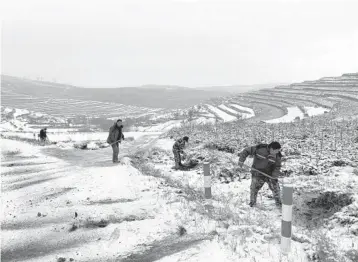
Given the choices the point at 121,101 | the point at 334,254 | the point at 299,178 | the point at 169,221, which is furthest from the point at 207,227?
the point at 121,101

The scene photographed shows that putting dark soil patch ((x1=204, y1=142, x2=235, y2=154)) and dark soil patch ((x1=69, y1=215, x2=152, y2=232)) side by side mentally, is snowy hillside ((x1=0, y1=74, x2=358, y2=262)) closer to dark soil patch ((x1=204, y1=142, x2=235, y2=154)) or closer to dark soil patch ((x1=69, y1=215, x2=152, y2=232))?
dark soil patch ((x1=69, y1=215, x2=152, y2=232))

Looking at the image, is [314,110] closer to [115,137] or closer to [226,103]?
[226,103]

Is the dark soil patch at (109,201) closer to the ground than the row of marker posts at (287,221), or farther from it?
closer to the ground

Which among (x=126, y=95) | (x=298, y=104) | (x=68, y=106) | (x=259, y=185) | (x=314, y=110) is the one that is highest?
(x=259, y=185)

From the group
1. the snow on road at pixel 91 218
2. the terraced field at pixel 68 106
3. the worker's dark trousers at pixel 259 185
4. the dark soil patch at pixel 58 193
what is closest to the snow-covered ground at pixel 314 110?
the worker's dark trousers at pixel 259 185

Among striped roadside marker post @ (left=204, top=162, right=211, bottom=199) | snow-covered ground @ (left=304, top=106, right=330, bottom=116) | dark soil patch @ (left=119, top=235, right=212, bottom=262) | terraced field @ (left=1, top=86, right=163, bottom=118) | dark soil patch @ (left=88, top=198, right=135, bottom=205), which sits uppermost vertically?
striped roadside marker post @ (left=204, top=162, right=211, bottom=199)

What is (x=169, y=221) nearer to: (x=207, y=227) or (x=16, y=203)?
(x=207, y=227)

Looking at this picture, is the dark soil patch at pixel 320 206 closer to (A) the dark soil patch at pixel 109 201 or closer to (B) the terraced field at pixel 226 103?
(A) the dark soil patch at pixel 109 201

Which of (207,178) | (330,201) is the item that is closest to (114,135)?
(207,178)

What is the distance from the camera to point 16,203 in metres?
7.31

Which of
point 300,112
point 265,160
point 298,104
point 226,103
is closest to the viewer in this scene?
point 265,160

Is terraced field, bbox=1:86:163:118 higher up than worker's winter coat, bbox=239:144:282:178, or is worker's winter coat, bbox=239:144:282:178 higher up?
worker's winter coat, bbox=239:144:282:178

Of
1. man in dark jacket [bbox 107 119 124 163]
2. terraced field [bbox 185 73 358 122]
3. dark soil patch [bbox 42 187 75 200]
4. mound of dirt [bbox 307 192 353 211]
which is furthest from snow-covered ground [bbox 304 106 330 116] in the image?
dark soil patch [bbox 42 187 75 200]

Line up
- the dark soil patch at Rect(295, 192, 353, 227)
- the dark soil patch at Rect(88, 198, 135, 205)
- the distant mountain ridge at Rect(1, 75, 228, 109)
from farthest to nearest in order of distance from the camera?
the distant mountain ridge at Rect(1, 75, 228, 109), the dark soil patch at Rect(295, 192, 353, 227), the dark soil patch at Rect(88, 198, 135, 205)
